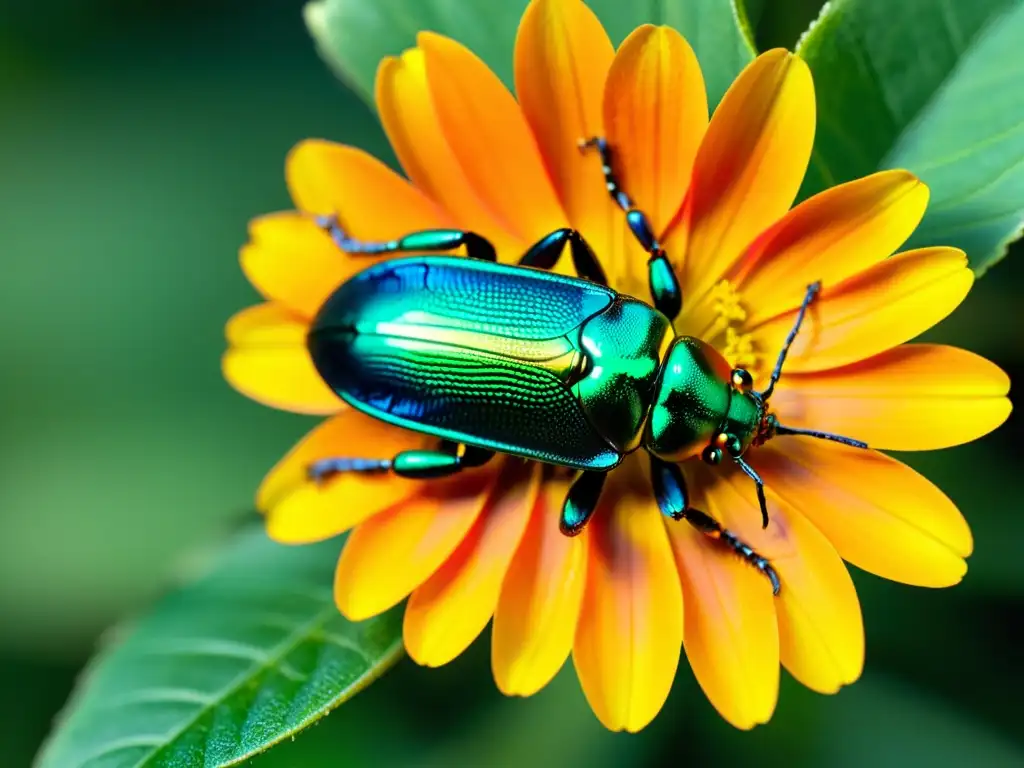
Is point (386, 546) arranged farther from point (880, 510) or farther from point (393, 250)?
point (880, 510)

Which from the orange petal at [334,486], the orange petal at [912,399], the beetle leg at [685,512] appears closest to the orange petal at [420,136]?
the orange petal at [334,486]

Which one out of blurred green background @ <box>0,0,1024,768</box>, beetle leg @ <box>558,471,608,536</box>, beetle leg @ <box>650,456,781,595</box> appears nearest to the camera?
beetle leg @ <box>650,456,781,595</box>

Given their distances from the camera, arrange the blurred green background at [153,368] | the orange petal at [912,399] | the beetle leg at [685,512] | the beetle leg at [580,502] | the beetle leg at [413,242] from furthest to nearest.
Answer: the blurred green background at [153,368] → the beetle leg at [413,242] → the beetle leg at [580,502] → the beetle leg at [685,512] → the orange petal at [912,399]

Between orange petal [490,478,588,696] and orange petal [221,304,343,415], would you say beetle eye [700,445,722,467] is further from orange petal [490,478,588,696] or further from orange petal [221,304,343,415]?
orange petal [221,304,343,415]

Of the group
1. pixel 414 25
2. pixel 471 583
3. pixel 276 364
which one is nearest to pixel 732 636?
pixel 471 583

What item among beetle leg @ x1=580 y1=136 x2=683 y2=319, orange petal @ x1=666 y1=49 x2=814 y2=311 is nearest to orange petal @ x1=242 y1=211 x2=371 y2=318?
→ beetle leg @ x1=580 y1=136 x2=683 y2=319

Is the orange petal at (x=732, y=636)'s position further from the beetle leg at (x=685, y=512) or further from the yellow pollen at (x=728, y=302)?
the yellow pollen at (x=728, y=302)

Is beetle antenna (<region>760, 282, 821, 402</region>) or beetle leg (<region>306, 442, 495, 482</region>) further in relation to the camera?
beetle leg (<region>306, 442, 495, 482</region>)
